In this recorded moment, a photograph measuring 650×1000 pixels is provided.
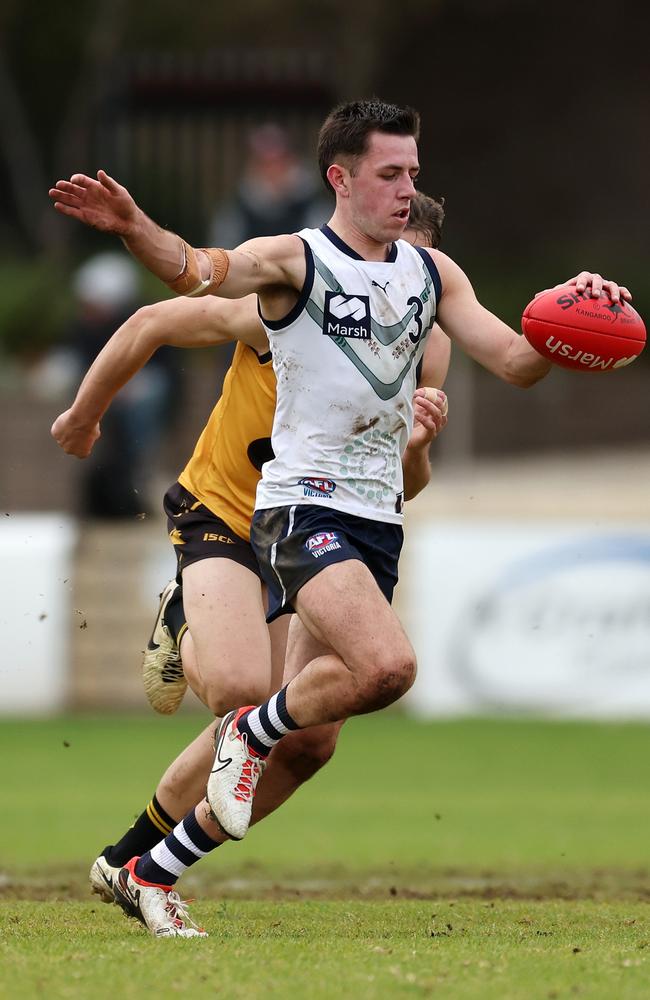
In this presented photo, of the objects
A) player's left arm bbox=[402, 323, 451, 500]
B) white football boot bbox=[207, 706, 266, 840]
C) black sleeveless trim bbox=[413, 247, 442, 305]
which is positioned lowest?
white football boot bbox=[207, 706, 266, 840]

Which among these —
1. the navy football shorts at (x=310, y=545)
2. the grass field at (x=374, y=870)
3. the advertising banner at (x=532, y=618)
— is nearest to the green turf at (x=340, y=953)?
the grass field at (x=374, y=870)

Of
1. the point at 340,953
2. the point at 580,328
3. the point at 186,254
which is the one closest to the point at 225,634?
the point at 340,953

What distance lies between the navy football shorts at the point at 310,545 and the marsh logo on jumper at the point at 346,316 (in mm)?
633

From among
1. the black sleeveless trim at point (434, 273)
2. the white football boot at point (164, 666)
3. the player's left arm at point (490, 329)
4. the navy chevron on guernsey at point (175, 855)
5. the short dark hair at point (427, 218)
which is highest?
the short dark hair at point (427, 218)

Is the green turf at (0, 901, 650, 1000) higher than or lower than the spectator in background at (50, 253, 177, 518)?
lower

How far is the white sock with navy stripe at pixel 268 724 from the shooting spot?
250 inches

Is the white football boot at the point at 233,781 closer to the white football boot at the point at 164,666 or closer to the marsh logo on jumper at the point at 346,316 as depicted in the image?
the white football boot at the point at 164,666

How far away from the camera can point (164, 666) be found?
7.58 m

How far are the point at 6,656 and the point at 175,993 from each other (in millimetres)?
9644

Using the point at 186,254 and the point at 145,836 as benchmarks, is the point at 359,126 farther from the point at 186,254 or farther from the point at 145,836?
the point at 145,836

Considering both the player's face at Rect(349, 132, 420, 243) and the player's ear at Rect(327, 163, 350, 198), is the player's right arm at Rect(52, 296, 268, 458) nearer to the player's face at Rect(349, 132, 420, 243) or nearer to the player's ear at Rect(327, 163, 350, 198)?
the player's ear at Rect(327, 163, 350, 198)

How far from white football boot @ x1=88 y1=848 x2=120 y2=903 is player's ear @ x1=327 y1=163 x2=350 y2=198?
278 cm

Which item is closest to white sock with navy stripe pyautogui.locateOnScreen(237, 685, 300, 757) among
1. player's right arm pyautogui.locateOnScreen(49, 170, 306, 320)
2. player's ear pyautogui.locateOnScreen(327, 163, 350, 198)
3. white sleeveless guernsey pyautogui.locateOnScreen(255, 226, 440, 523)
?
white sleeveless guernsey pyautogui.locateOnScreen(255, 226, 440, 523)

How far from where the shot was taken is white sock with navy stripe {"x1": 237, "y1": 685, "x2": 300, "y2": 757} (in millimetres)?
6352
